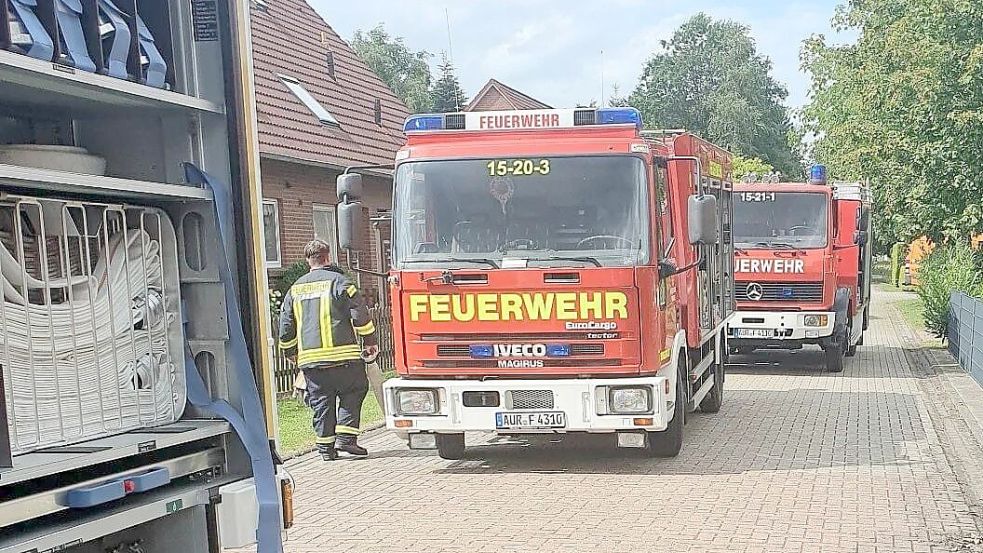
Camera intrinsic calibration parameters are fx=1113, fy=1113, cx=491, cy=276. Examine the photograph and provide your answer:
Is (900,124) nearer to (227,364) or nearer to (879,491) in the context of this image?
(879,491)

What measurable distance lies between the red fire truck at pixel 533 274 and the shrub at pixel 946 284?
11.7 metres

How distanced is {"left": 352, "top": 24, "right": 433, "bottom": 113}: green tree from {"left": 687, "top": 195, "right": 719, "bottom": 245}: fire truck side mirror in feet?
208

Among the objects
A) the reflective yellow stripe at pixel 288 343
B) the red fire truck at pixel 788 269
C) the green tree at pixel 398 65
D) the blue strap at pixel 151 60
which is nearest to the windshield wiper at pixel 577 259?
the reflective yellow stripe at pixel 288 343

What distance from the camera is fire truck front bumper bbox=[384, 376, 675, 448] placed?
863 cm

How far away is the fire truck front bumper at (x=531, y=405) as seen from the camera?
8.63 metres

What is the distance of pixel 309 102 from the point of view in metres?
20.7

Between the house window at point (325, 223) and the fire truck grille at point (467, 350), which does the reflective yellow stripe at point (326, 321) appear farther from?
the house window at point (325, 223)

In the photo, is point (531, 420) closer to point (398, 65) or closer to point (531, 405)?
point (531, 405)

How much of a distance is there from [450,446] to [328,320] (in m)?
1.55

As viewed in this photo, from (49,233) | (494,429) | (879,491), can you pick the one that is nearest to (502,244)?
(494,429)

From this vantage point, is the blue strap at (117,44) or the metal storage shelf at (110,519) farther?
A: the blue strap at (117,44)

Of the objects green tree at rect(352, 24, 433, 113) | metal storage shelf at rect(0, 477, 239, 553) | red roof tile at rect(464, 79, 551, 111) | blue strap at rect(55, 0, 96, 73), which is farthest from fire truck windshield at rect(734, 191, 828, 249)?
green tree at rect(352, 24, 433, 113)

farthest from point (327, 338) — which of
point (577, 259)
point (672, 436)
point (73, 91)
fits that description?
point (73, 91)

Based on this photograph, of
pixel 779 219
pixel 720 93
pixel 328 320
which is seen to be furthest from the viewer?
pixel 720 93
